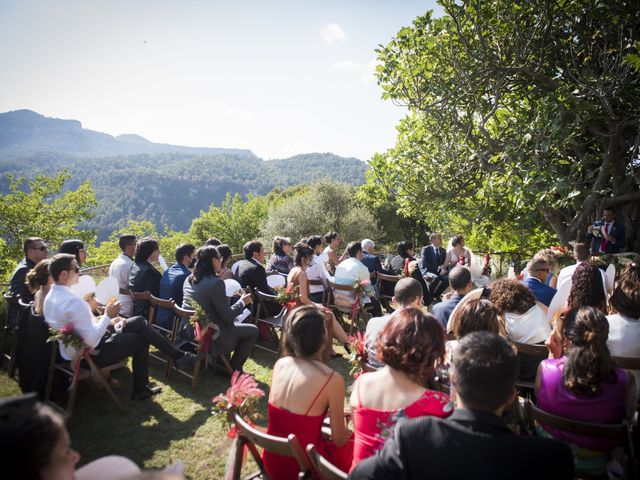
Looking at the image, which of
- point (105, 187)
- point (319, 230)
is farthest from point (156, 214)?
point (319, 230)

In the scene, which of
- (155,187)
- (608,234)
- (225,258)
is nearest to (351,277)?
(225,258)

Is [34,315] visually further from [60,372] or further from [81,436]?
[81,436]

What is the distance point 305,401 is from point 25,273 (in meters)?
4.60

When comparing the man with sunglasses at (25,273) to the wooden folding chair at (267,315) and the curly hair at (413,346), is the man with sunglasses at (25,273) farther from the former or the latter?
the curly hair at (413,346)

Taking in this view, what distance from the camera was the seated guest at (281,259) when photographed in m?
7.75

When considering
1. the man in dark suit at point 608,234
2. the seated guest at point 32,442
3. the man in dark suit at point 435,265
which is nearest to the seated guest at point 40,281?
the seated guest at point 32,442

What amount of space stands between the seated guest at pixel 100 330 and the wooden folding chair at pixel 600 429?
152 inches

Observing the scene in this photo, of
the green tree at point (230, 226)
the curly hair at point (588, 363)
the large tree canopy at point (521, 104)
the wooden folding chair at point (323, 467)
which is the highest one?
the large tree canopy at point (521, 104)

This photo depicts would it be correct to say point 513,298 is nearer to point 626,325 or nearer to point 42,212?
point 626,325

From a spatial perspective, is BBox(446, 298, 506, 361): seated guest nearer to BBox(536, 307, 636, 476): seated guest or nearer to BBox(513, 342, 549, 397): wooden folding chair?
BBox(536, 307, 636, 476): seated guest

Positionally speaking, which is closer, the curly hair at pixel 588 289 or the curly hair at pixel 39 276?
the curly hair at pixel 588 289

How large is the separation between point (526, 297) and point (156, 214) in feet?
506

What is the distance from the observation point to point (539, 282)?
16.7ft

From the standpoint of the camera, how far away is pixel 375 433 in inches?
88.3
